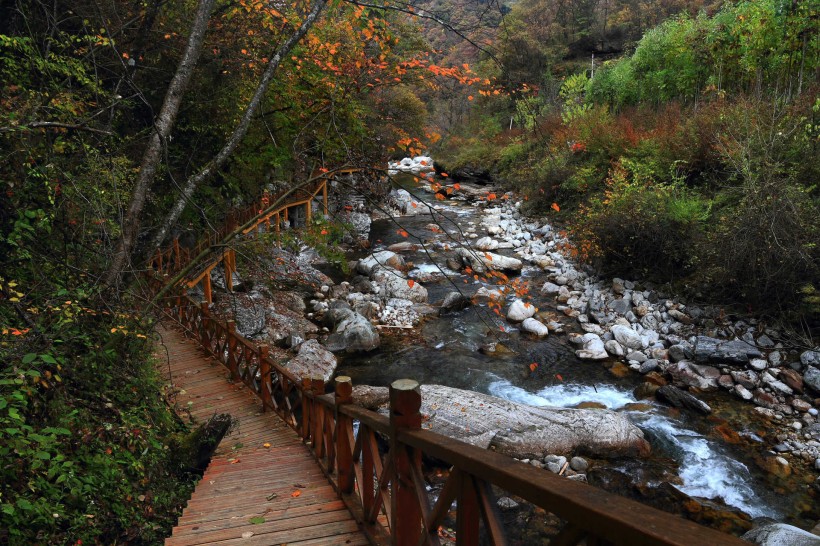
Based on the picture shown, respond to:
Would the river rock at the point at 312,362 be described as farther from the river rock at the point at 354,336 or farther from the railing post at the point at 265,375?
the railing post at the point at 265,375

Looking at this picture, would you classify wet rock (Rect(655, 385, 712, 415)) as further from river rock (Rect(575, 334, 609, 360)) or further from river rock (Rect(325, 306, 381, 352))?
river rock (Rect(325, 306, 381, 352))

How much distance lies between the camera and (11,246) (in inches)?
187

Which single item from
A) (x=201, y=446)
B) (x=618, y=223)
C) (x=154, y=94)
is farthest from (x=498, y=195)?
(x=201, y=446)

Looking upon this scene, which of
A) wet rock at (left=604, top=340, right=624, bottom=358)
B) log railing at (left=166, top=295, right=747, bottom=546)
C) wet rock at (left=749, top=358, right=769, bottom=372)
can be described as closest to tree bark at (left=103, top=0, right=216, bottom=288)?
log railing at (left=166, top=295, right=747, bottom=546)

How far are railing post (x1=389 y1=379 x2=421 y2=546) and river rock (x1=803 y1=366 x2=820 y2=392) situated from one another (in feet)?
27.7

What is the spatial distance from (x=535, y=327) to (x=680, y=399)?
3520 mm

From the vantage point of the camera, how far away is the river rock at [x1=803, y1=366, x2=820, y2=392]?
7.78 m

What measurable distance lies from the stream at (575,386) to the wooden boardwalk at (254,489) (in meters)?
2.21

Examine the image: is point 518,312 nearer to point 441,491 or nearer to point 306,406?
point 306,406

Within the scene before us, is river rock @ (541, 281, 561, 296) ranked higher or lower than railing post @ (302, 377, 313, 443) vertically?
lower

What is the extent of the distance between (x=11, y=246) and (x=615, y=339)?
10.4 meters

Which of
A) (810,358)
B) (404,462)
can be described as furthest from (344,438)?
(810,358)

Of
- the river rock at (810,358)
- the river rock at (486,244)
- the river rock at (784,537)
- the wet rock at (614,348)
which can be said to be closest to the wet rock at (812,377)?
the river rock at (810,358)

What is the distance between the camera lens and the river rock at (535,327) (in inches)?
434
